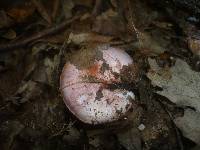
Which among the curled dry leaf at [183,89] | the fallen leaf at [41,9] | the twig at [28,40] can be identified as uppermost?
the fallen leaf at [41,9]

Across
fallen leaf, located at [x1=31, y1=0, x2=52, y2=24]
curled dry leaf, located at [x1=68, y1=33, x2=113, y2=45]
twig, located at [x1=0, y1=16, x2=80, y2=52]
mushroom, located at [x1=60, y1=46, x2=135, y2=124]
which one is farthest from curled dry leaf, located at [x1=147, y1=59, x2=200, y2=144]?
fallen leaf, located at [x1=31, y1=0, x2=52, y2=24]

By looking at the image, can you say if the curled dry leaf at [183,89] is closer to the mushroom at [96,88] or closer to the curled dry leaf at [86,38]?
the mushroom at [96,88]

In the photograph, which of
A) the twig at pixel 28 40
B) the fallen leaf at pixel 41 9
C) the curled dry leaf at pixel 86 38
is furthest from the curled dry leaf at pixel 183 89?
the fallen leaf at pixel 41 9

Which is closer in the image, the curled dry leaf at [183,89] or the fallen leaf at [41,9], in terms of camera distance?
the curled dry leaf at [183,89]

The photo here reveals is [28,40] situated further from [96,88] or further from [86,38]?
[96,88]

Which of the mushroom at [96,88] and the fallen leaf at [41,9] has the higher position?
the fallen leaf at [41,9]

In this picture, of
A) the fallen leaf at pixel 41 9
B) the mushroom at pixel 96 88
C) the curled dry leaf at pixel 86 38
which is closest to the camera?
the mushroom at pixel 96 88

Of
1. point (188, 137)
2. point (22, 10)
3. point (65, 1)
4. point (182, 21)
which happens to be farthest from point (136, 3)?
point (188, 137)
